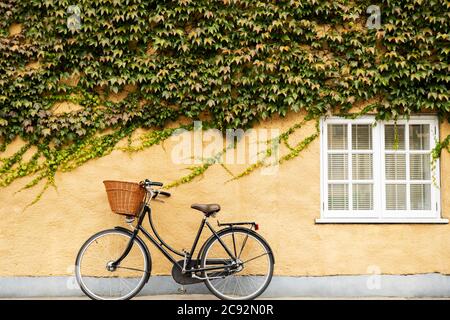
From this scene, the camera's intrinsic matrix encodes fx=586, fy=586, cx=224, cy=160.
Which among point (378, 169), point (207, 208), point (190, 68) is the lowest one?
point (207, 208)

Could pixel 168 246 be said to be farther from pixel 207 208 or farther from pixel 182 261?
pixel 207 208

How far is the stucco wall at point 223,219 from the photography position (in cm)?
757

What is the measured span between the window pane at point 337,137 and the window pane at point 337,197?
0.52 m

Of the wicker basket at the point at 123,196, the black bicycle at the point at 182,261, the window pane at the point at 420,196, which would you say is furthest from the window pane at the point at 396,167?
the wicker basket at the point at 123,196

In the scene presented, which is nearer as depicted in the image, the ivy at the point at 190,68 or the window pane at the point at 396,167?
the ivy at the point at 190,68

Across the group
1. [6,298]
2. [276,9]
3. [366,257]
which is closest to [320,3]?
[276,9]

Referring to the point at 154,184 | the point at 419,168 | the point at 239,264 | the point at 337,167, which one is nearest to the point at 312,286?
the point at 239,264

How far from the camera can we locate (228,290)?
7426 mm

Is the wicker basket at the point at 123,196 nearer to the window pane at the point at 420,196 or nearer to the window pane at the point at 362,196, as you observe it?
the window pane at the point at 362,196

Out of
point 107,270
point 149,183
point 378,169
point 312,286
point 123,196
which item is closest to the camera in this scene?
point 123,196

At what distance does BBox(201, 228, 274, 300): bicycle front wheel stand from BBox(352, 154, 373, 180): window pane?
1.64m

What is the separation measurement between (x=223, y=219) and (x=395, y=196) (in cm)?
231

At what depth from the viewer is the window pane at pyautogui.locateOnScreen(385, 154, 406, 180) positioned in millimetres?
7797

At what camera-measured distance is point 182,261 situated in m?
7.12
